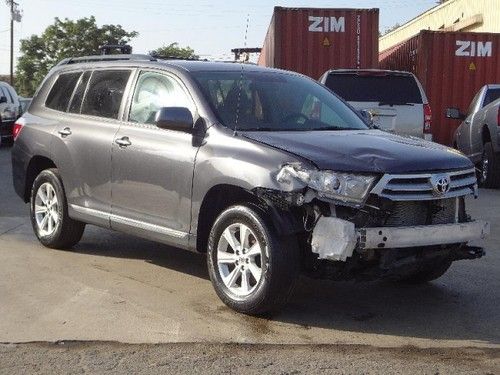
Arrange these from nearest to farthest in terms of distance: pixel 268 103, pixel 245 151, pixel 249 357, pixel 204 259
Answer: pixel 249 357 → pixel 245 151 → pixel 268 103 → pixel 204 259

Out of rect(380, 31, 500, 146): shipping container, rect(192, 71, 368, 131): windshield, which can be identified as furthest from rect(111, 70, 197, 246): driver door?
rect(380, 31, 500, 146): shipping container

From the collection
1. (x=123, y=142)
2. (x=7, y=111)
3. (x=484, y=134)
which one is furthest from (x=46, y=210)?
(x=7, y=111)

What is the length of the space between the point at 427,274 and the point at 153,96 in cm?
258

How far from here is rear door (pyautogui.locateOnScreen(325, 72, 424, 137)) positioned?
1273 centimetres

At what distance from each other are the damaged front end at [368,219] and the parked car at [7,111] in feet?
62.2

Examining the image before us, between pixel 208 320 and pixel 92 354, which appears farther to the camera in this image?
pixel 208 320

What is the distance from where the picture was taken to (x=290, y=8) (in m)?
18.4

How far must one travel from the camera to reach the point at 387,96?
1303cm

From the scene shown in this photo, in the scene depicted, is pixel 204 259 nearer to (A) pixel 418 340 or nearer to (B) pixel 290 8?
(A) pixel 418 340

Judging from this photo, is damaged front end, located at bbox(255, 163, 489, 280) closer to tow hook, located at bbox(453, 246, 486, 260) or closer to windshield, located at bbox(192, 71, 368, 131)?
tow hook, located at bbox(453, 246, 486, 260)

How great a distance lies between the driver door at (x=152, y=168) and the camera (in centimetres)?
627

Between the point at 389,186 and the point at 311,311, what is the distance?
1.10 metres

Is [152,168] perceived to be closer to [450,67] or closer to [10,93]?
[450,67]

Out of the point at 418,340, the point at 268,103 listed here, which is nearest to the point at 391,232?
the point at 418,340
